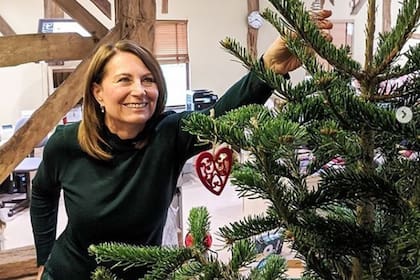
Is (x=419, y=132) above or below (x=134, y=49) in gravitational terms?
below

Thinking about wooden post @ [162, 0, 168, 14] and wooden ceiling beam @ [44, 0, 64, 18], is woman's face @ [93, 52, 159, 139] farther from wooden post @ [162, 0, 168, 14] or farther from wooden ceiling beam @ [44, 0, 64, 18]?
wooden post @ [162, 0, 168, 14]

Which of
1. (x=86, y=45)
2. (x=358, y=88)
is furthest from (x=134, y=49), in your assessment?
(x=86, y=45)

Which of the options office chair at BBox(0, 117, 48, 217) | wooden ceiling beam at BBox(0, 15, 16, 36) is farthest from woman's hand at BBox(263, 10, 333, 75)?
wooden ceiling beam at BBox(0, 15, 16, 36)

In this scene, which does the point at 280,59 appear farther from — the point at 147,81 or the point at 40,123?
the point at 40,123

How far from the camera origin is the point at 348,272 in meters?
0.70

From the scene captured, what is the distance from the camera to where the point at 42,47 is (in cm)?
267

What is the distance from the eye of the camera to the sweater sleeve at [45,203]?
1614 mm

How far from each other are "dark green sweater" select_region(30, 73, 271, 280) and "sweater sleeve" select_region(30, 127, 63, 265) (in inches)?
1.4

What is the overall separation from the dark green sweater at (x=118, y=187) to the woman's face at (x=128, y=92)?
0.19 ft

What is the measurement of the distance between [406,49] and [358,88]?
0.07 meters

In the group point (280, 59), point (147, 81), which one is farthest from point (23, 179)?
point (280, 59)

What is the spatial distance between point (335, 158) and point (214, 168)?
1.53ft

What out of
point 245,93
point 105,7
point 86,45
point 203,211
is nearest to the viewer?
point 203,211

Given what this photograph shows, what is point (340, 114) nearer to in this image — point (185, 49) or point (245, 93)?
point (245, 93)
